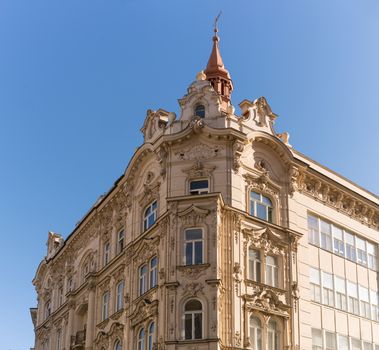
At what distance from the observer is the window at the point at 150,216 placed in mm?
Result: 45750

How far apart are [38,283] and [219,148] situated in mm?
29423

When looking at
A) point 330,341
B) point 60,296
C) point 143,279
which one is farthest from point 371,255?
point 60,296

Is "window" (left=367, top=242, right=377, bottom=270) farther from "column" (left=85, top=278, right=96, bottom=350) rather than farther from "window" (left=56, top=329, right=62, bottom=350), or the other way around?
"window" (left=56, top=329, right=62, bottom=350)

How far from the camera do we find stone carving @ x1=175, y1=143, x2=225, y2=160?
145 ft

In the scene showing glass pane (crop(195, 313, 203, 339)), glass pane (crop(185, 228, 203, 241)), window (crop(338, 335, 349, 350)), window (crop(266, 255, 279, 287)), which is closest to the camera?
glass pane (crop(195, 313, 203, 339))

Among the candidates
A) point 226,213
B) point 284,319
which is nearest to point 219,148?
point 226,213

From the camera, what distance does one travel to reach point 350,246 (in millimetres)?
50062

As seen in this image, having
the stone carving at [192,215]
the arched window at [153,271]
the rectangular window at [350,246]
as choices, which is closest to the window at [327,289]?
the rectangular window at [350,246]

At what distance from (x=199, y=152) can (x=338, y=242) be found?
10991mm

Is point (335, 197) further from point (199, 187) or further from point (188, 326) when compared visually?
point (188, 326)

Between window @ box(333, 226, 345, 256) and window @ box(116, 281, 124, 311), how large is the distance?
502 inches

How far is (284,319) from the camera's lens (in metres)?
42.7

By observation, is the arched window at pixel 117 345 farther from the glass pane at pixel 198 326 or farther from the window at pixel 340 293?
the window at pixel 340 293

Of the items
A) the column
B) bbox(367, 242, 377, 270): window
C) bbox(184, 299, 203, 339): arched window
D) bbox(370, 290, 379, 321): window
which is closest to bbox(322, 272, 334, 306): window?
bbox(370, 290, 379, 321): window
